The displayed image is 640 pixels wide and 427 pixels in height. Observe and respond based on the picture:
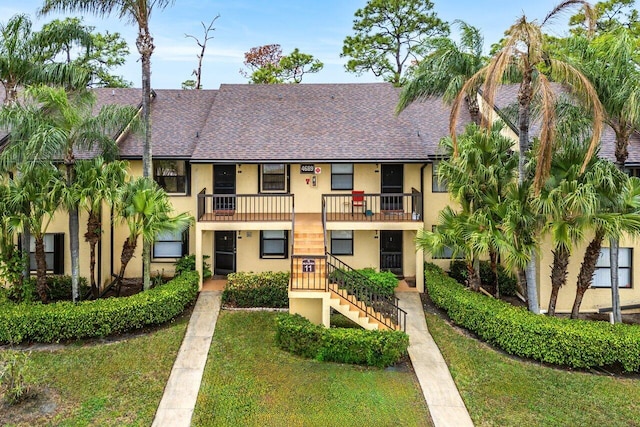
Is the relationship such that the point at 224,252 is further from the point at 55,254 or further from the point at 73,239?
the point at 55,254

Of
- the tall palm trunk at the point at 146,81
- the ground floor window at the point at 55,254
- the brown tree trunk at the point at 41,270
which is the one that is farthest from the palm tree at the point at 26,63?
the ground floor window at the point at 55,254

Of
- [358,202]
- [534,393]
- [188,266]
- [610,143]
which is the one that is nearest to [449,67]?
[358,202]

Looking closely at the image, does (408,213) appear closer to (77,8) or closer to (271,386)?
(271,386)

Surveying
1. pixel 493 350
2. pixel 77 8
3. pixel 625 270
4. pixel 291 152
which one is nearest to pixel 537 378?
pixel 493 350

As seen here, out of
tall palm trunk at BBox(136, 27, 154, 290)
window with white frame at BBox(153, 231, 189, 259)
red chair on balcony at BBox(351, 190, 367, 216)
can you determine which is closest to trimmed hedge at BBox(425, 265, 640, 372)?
red chair on balcony at BBox(351, 190, 367, 216)

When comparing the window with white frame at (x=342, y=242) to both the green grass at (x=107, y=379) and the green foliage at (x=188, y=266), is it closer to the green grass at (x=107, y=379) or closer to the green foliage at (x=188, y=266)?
the green foliage at (x=188, y=266)

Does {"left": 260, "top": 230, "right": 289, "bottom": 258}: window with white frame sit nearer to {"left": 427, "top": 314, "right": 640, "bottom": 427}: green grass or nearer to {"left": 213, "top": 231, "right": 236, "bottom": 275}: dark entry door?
{"left": 213, "top": 231, "right": 236, "bottom": 275}: dark entry door
